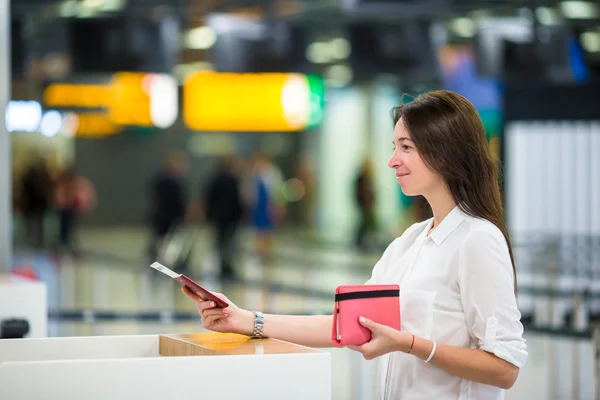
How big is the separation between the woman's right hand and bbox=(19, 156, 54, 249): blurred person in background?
2368 cm

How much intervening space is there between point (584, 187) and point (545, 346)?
139 inches

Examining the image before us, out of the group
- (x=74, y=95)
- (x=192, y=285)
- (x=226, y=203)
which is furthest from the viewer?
(x=74, y=95)

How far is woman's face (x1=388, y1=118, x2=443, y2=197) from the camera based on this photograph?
3111 millimetres

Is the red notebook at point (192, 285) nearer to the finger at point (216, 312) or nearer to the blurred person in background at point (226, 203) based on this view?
the finger at point (216, 312)

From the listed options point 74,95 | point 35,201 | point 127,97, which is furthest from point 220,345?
point 127,97

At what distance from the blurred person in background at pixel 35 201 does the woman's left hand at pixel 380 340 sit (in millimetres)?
24257

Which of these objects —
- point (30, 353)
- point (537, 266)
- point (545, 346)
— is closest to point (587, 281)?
point (537, 266)

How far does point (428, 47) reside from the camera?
49.8 feet

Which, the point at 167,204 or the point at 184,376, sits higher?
the point at 167,204

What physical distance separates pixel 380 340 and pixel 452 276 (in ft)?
1.04

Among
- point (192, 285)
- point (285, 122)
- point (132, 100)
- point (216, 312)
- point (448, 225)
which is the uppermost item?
point (132, 100)

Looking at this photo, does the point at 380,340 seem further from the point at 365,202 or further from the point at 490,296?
the point at 365,202

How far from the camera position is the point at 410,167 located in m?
3.12

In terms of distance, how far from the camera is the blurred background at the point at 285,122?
33.6 ft
